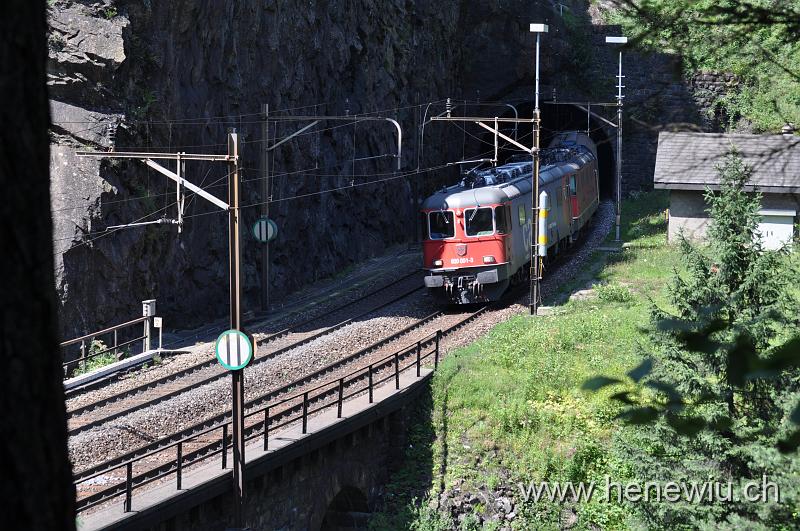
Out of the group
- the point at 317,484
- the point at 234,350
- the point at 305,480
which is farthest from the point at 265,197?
the point at 234,350

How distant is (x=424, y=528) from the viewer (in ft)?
61.4

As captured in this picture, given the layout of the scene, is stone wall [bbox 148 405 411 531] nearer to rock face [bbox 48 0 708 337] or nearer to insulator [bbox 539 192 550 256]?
rock face [bbox 48 0 708 337]

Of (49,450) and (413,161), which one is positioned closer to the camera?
(49,450)

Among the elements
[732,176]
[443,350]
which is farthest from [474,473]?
[732,176]

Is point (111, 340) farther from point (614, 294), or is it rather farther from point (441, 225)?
point (614, 294)

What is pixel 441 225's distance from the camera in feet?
93.2

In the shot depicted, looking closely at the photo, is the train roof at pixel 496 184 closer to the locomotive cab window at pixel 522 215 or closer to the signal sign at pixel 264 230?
the locomotive cab window at pixel 522 215

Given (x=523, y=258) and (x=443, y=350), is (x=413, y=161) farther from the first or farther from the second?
(x=443, y=350)

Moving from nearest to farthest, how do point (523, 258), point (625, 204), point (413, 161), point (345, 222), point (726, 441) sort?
point (726, 441)
point (523, 258)
point (345, 222)
point (413, 161)
point (625, 204)

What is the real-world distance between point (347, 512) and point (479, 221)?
1064 cm

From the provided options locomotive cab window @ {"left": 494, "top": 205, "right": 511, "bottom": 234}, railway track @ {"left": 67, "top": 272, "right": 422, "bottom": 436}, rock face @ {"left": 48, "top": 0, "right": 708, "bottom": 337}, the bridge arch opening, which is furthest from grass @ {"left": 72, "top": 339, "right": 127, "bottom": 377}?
locomotive cab window @ {"left": 494, "top": 205, "right": 511, "bottom": 234}

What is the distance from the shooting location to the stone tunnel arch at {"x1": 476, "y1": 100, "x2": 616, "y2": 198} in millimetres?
54125

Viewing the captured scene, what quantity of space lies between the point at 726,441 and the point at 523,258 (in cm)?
1540

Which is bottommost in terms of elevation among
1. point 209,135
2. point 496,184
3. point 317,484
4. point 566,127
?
point 317,484
